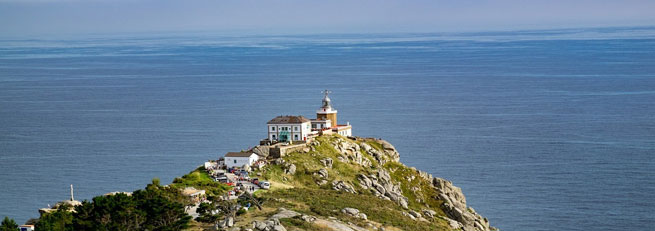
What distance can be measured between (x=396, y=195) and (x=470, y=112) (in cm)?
8730

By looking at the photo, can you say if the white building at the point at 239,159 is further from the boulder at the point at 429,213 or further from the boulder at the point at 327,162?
the boulder at the point at 429,213

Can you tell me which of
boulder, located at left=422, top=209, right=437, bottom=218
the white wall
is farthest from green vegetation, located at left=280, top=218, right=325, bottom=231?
the white wall

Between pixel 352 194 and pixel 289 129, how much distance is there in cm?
1563

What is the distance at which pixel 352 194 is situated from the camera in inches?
2977

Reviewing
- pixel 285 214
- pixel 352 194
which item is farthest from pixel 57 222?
pixel 352 194

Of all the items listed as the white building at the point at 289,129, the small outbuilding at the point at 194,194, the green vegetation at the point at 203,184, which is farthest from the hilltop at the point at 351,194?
the small outbuilding at the point at 194,194

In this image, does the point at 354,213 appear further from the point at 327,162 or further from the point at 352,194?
the point at 327,162

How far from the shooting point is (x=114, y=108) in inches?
6978

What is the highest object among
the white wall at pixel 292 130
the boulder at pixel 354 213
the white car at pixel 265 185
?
the white wall at pixel 292 130

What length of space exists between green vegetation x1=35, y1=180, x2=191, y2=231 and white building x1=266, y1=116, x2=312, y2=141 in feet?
102

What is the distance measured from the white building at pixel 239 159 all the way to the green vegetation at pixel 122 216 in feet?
68.1

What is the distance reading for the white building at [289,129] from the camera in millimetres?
89438

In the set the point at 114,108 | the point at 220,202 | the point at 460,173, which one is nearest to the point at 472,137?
the point at 460,173

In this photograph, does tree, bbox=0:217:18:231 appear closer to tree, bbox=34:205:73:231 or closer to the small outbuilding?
tree, bbox=34:205:73:231
